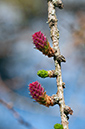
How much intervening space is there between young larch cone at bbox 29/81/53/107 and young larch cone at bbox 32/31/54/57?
0.11 metres

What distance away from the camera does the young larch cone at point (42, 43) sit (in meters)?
0.65

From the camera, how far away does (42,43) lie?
0.66m

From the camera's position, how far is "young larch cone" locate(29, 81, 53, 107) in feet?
2.04

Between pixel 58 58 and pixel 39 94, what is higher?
pixel 58 58

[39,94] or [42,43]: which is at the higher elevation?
[42,43]

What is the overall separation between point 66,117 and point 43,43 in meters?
0.23

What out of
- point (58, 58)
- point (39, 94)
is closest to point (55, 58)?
point (58, 58)

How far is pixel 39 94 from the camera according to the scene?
2.08 ft

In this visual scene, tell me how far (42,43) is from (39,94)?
16 centimetres

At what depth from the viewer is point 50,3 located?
2.28 feet

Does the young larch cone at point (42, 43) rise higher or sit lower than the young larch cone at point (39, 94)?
higher

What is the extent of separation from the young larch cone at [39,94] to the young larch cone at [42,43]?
0.11 metres

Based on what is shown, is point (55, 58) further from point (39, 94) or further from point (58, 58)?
point (39, 94)

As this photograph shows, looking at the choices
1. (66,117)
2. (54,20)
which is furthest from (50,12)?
(66,117)
